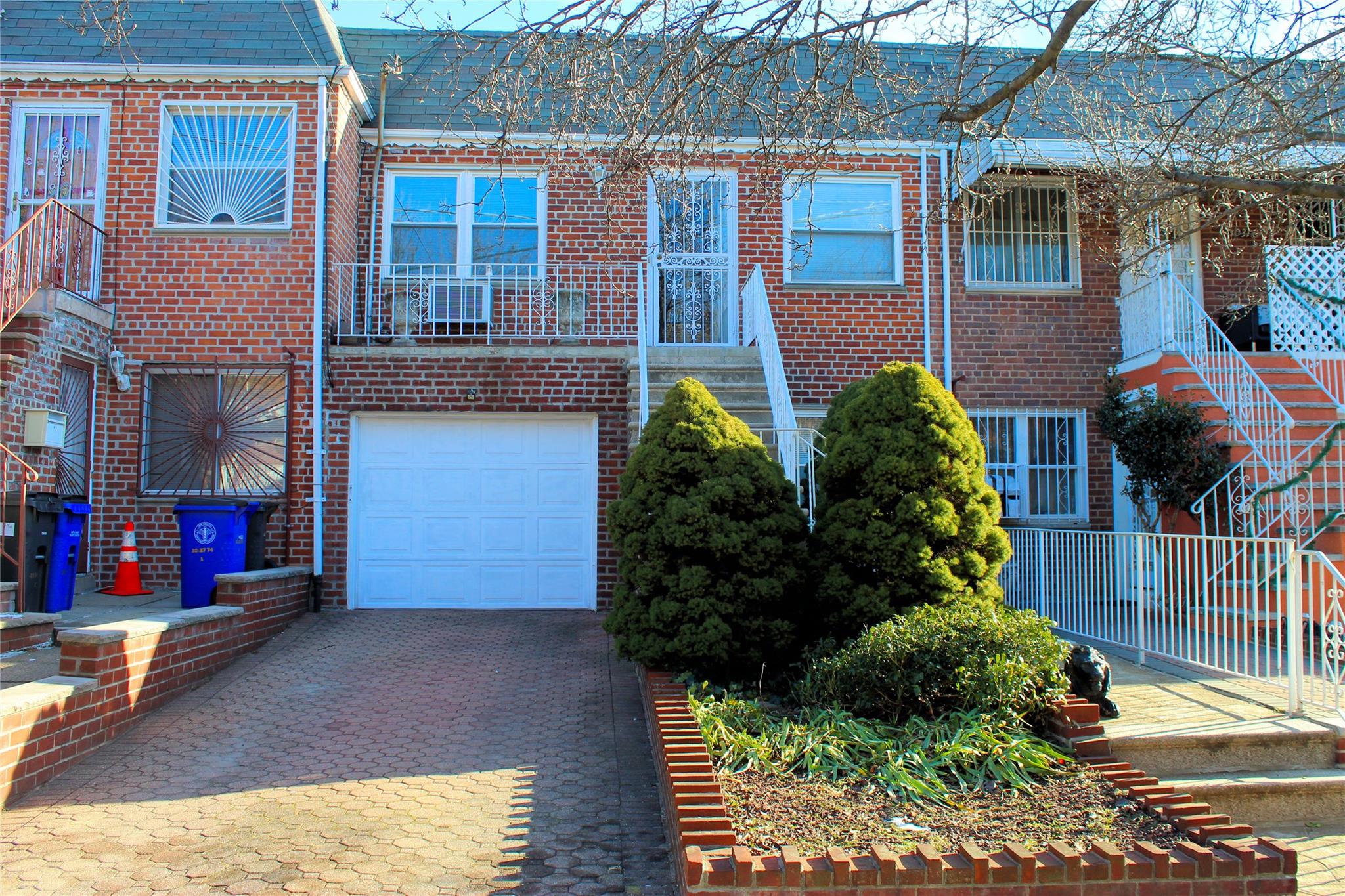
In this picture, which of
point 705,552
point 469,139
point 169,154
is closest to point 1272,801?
point 705,552

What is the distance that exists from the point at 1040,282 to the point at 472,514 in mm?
6812

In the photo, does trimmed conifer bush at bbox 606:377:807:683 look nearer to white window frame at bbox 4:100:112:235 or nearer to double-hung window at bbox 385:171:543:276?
double-hung window at bbox 385:171:543:276

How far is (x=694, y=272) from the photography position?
445 inches

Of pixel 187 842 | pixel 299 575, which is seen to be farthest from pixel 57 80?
pixel 187 842

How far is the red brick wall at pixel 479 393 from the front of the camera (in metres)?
9.83

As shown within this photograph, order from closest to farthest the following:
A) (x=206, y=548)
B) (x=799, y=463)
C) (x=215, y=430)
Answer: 1. (x=799, y=463)
2. (x=206, y=548)
3. (x=215, y=430)

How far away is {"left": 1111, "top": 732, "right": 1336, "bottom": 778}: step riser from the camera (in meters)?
5.44

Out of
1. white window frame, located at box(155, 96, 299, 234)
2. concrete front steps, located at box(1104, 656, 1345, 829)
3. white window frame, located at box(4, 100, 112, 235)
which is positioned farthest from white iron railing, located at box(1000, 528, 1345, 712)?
white window frame, located at box(4, 100, 112, 235)

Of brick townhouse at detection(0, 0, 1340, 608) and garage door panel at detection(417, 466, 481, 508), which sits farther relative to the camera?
garage door panel at detection(417, 466, 481, 508)

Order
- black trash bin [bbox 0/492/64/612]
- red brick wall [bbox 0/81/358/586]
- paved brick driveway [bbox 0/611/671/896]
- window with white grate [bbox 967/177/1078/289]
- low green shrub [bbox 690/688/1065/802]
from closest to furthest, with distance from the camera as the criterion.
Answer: paved brick driveway [bbox 0/611/671/896], low green shrub [bbox 690/688/1065/802], black trash bin [bbox 0/492/64/612], red brick wall [bbox 0/81/358/586], window with white grate [bbox 967/177/1078/289]

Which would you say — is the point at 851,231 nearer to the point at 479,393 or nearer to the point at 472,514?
the point at 479,393

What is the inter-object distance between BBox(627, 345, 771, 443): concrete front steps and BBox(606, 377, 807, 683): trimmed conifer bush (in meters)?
2.48

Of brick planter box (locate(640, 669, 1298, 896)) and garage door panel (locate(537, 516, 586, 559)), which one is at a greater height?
garage door panel (locate(537, 516, 586, 559))

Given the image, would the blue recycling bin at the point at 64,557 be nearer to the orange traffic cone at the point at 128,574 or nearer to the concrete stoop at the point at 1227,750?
the orange traffic cone at the point at 128,574
